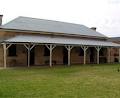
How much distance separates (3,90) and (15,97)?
1.83m

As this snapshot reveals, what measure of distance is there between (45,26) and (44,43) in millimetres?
7550

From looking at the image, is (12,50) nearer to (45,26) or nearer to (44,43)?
(44,43)

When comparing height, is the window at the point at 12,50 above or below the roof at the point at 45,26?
below

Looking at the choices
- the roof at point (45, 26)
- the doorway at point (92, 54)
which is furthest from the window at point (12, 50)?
the doorway at point (92, 54)

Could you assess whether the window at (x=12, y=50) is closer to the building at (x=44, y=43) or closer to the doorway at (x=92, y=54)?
the building at (x=44, y=43)

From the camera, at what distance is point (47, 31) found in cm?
3491

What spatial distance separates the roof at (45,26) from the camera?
33156 millimetres

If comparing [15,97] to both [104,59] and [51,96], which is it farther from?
[104,59]

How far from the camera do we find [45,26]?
1442 inches

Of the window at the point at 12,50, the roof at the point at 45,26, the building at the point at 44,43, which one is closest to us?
the building at the point at 44,43

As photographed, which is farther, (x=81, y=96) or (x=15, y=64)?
(x=15, y=64)

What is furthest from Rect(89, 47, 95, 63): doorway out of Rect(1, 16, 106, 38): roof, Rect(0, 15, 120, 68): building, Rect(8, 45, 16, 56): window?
Rect(8, 45, 16, 56): window

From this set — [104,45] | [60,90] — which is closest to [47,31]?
[104,45]

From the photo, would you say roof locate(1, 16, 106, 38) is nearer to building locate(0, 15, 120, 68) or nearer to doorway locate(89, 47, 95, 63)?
building locate(0, 15, 120, 68)
